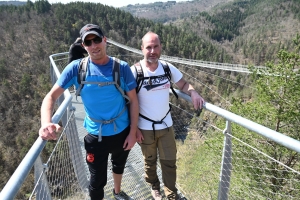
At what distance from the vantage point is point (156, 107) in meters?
1.98

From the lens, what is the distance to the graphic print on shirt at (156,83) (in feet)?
6.31

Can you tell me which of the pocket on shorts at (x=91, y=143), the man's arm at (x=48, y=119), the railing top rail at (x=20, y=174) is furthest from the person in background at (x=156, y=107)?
the railing top rail at (x=20, y=174)

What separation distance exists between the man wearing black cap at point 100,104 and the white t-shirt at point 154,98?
0.59 ft

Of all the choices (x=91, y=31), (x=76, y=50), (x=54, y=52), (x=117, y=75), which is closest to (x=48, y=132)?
(x=117, y=75)

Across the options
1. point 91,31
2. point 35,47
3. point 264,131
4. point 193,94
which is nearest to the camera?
point 264,131

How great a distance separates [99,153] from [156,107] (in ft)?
1.94

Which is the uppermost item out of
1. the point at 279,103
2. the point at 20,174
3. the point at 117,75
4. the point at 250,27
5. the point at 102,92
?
the point at 117,75

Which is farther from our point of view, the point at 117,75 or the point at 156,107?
the point at 156,107

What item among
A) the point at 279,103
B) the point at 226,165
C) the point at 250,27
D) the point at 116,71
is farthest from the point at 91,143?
the point at 250,27

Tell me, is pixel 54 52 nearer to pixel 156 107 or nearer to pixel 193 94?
pixel 156 107

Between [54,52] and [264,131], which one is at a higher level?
[264,131]

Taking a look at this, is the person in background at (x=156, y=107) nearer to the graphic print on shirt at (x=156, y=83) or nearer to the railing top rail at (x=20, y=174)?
the graphic print on shirt at (x=156, y=83)

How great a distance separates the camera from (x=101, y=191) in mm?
1986

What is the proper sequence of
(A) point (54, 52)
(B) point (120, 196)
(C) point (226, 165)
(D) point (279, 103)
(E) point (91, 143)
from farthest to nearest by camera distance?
(A) point (54, 52) < (D) point (279, 103) < (B) point (120, 196) < (E) point (91, 143) < (C) point (226, 165)
